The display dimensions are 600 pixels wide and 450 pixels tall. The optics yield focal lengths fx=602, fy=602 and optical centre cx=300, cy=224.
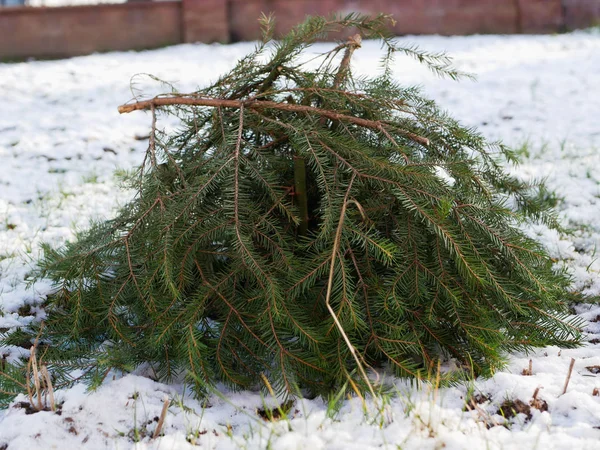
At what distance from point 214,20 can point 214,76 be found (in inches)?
79.7

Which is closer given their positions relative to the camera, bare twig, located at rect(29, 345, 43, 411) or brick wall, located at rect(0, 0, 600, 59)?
bare twig, located at rect(29, 345, 43, 411)

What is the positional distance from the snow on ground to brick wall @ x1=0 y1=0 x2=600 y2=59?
0.36m

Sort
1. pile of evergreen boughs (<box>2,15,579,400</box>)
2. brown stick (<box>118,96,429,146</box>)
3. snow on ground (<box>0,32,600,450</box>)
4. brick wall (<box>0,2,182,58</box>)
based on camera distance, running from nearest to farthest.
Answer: snow on ground (<box>0,32,600,450</box>) → pile of evergreen boughs (<box>2,15,579,400</box>) → brown stick (<box>118,96,429,146</box>) → brick wall (<box>0,2,182,58</box>)

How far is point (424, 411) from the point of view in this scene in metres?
1.68

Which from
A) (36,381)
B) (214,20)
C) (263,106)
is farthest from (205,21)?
(36,381)

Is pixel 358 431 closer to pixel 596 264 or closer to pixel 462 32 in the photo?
pixel 596 264

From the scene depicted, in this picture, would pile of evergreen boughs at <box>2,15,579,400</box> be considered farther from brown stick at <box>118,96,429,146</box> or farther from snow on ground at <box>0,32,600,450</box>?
snow on ground at <box>0,32,600,450</box>

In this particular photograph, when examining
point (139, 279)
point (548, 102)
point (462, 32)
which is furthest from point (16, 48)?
point (139, 279)

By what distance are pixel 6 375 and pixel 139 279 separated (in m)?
0.48

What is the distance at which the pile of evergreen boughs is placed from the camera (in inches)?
73.4

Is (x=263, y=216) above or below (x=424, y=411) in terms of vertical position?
above

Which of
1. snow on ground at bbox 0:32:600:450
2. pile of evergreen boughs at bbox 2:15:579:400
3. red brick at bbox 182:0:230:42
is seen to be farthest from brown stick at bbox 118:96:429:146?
red brick at bbox 182:0:230:42

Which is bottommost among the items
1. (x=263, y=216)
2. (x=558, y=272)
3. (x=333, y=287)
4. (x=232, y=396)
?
(x=232, y=396)

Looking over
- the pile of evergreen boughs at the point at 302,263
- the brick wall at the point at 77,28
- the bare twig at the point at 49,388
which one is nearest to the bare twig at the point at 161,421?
the pile of evergreen boughs at the point at 302,263
